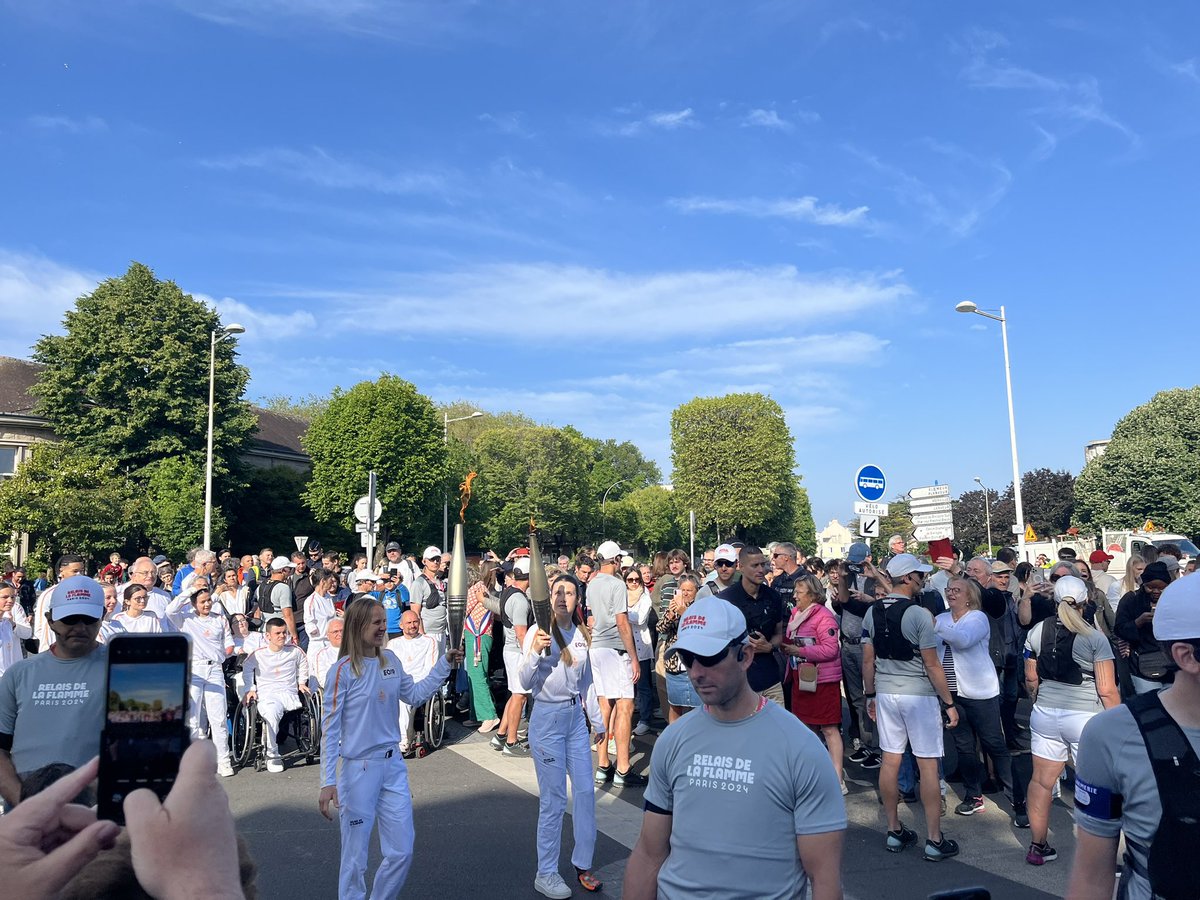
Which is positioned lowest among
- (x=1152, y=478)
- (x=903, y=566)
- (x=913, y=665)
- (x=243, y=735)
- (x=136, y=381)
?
(x=243, y=735)

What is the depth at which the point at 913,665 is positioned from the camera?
23.7 ft

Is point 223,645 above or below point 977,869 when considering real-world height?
above

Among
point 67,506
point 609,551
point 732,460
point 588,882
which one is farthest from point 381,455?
point 588,882

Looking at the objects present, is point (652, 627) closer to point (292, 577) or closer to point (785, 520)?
point (292, 577)

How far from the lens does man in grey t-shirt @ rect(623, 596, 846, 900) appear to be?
298 cm

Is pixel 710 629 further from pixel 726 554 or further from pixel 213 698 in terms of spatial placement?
pixel 213 698

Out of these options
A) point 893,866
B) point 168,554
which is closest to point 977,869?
point 893,866

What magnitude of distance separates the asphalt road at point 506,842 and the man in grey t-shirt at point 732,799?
3422 millimetres

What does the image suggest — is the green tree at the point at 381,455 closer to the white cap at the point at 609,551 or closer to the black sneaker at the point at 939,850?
the white cap at the point at 609,551

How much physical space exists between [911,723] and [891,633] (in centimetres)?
69

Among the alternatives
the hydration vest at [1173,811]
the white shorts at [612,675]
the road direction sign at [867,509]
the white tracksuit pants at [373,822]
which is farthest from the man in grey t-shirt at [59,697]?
the road direction sign at [867,509]

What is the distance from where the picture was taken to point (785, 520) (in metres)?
70.8

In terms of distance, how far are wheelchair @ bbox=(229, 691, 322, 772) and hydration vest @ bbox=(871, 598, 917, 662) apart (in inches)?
250

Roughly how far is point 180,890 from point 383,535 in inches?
2039
